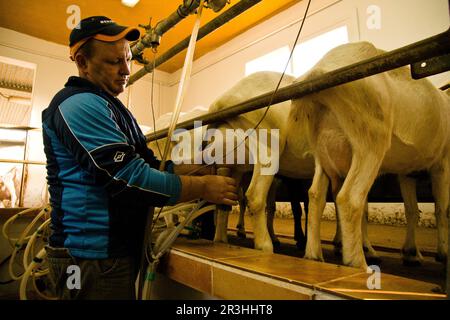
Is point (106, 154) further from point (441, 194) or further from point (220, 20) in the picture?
point (441, 194)

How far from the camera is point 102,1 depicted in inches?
196

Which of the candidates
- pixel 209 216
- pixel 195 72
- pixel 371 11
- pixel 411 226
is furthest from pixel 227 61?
pixel 411 226

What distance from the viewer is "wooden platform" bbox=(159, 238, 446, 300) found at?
28.2 inches

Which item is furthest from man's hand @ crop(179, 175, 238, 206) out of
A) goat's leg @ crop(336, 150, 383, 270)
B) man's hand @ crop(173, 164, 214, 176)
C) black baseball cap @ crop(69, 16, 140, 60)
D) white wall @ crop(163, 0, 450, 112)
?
white wall @ crop(163, 0, 450, 112)

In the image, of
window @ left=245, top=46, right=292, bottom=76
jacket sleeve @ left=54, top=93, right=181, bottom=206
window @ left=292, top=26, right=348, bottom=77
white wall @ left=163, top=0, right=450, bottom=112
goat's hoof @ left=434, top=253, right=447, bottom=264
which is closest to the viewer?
jacket sleeve @ left=54, top=93, right=181, bottom=206

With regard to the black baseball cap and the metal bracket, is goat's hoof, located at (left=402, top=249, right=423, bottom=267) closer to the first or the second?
the metal bracket

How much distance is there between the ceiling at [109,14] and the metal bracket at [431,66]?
4490 millimetres

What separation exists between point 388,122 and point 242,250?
2.83 ft

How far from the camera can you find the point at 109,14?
17.5ft

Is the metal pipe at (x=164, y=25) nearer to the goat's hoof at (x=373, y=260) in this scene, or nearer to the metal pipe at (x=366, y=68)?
the metal pipe at (x=366, y=68)

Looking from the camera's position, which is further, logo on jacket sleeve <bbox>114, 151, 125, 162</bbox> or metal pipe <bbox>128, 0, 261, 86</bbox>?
metal pipe <bbox>128, 0, 261, 86</bbox>

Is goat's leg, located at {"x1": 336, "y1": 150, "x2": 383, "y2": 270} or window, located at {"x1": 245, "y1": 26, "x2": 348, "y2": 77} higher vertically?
window, located at {"x1": 245, "y1": 26, "x2": 348, "y2": 77}

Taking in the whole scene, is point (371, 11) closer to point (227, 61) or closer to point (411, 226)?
point (227, 61)

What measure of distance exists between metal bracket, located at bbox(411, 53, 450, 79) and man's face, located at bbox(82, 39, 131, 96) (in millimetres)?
981
